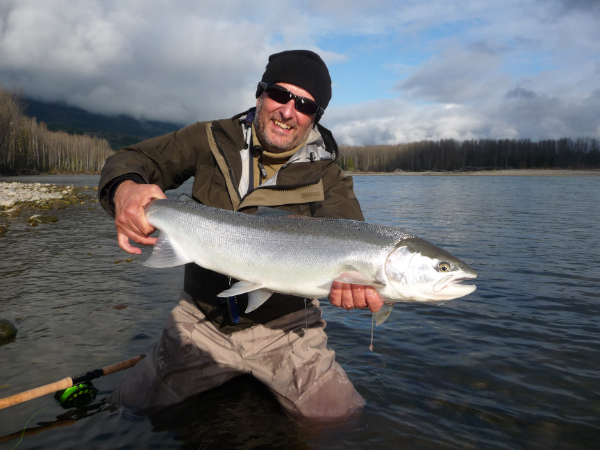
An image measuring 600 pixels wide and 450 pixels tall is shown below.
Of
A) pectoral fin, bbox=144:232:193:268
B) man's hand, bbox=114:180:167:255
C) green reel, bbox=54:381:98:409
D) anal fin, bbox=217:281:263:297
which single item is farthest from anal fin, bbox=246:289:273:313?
green reel, bbox=54:381:98:409

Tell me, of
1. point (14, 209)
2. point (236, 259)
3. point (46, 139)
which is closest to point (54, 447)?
point (236, 259)

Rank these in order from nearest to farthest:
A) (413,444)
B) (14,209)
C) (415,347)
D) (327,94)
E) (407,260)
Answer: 1. (407,260)
2. (413,444)
3. (327,94)
4. (415,347)
5. (14,209)

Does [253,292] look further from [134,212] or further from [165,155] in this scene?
[165,155]

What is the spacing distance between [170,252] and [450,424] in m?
3.09

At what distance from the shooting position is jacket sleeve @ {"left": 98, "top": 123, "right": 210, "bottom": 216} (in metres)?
3.71

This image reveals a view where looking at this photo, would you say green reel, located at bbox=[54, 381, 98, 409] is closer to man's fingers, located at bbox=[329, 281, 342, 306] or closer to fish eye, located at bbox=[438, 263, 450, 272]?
man's fingers, located at bbox=[329, 281, 342, 306]

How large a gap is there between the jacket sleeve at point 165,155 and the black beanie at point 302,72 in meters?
0.85

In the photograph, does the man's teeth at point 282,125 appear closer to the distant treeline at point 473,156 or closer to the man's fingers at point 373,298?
the man's fingers at point 373,298

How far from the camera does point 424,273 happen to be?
9.52 ft

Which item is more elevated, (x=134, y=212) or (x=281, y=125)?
(x=281, y=125)

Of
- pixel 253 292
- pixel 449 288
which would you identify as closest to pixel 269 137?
pixel 253 292

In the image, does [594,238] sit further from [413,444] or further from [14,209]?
[14,209]

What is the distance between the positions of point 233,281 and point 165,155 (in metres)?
1.33

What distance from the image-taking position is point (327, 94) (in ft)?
14.5
